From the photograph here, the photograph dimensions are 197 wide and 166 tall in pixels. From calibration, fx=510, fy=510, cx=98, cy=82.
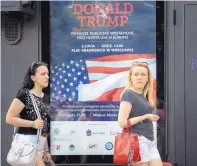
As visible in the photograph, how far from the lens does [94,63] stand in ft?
24.0

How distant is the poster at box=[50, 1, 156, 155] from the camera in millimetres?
7281

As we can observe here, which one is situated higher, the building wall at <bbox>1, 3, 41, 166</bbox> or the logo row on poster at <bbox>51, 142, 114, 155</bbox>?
the building wall at <bbox>1, 3, 41, 166</bbox>

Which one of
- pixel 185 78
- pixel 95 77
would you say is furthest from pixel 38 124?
pixel 185 78

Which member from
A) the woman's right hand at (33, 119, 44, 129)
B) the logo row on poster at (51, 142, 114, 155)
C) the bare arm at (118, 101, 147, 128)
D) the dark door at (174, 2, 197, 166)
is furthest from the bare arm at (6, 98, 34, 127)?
the dark door at (174, 2, 197, 166)

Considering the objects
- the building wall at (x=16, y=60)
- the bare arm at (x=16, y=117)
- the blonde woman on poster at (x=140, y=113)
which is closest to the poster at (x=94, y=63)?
the building wall at (x=16, y=60)

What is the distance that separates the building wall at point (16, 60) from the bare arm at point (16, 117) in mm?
1992

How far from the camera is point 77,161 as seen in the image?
289 inches

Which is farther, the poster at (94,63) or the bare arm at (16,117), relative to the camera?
the poster at (94,63)

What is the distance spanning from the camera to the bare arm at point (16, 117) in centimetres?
524

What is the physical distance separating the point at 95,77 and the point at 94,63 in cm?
20

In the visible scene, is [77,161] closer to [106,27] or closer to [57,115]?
[57,115]

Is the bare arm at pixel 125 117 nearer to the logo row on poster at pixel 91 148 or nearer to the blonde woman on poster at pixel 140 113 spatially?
the blonde woman on poster at pixel 140 113

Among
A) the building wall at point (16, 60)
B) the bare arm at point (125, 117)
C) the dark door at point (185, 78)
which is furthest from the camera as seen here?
the building wall at point (16, 60)

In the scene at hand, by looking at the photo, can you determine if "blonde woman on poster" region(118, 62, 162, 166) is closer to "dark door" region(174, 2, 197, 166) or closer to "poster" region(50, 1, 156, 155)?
"dark door" region(174, 2, 197, 166)
